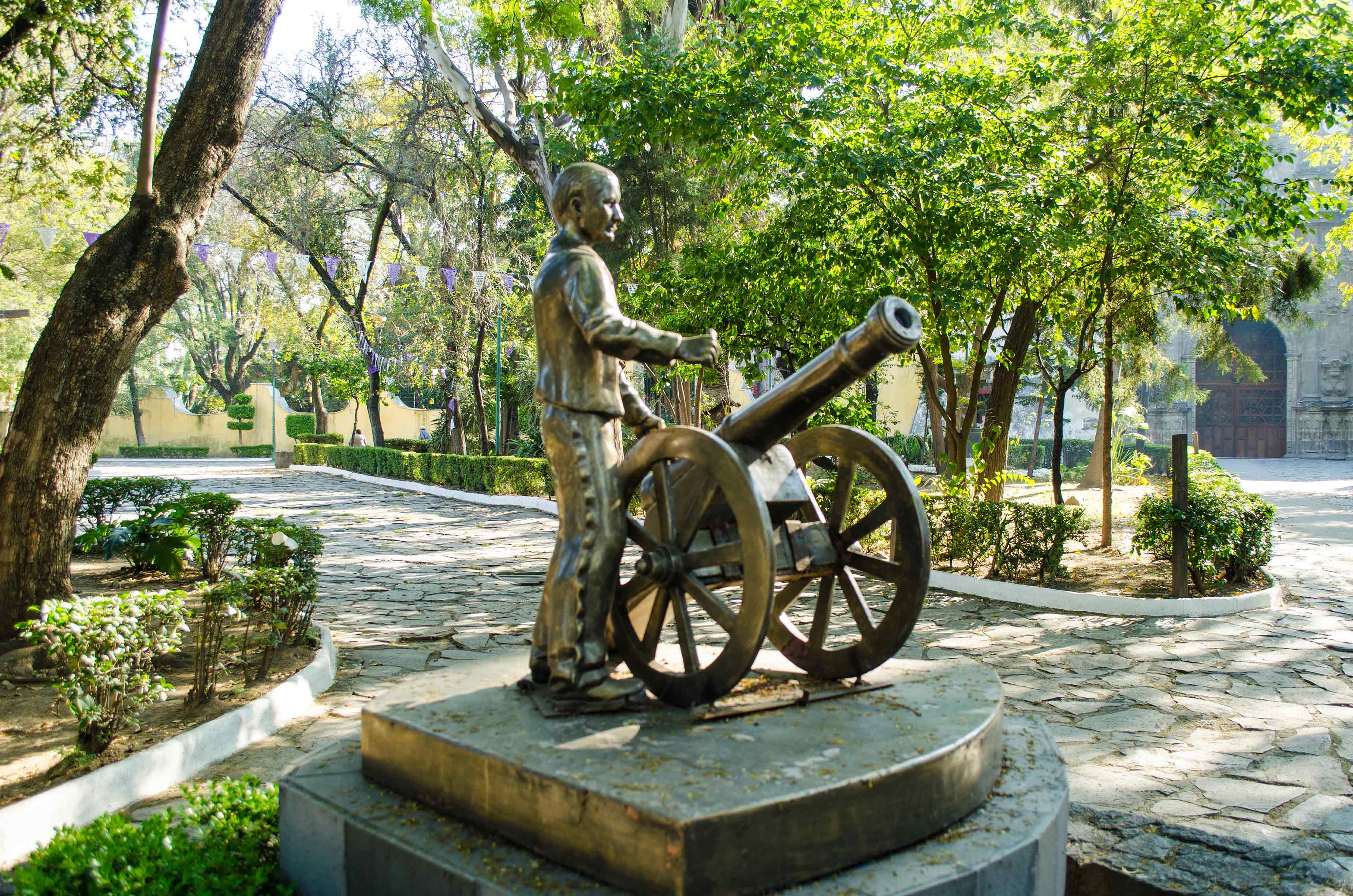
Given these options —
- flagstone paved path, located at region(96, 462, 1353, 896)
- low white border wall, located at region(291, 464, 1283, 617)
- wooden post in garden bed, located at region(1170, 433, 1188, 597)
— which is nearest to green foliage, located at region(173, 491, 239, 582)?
flagstone paved path, located at region(96, 462, 1353, 896)

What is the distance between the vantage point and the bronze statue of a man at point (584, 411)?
129 inches

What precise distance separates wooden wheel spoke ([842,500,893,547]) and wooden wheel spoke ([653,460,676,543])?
0.66 metres

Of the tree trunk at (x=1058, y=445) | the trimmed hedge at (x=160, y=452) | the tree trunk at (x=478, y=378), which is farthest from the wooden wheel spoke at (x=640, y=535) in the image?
the trimmed hedge at (x=160, y=452)

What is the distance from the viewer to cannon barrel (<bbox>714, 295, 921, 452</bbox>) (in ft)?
9.82

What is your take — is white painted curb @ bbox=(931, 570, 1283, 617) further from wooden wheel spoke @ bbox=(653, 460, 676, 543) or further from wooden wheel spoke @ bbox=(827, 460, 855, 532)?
wooden wheel spoke @ bbox=(653, 460, 676, 543)

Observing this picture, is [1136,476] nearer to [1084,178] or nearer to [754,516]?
[1084,178]

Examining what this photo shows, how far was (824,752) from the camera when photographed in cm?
279

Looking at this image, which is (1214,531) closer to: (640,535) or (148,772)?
(640,535)

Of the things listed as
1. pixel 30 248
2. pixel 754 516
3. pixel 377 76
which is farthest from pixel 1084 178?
pixel 30 248

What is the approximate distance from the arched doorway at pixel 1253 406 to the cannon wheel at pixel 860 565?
122ft

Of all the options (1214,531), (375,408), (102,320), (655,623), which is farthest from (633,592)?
(375,408)

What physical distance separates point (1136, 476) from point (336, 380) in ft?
78.0

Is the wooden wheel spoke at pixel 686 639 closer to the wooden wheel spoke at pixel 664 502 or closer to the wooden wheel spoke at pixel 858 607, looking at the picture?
the wooden wheel spoke at pixel 664 502

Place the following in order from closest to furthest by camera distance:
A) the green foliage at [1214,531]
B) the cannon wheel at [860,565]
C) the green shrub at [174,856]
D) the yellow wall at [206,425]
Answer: the green shrub at [174,856] → the cannon wheel at [860,565] → the green foliage at [1214,531] → the yellow wall at [206,425]
